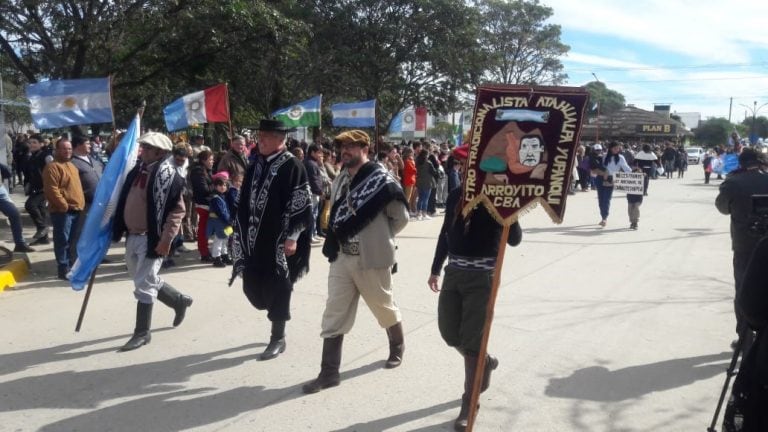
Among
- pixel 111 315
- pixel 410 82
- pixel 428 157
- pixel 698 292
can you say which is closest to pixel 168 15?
pixel 428 157

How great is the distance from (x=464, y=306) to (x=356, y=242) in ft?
3.27

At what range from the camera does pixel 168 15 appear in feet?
42.4

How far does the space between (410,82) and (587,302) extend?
973 inches

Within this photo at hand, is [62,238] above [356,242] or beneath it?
beneath

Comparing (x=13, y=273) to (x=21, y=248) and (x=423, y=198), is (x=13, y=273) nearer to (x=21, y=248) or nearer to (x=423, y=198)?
(x=21, y=248)

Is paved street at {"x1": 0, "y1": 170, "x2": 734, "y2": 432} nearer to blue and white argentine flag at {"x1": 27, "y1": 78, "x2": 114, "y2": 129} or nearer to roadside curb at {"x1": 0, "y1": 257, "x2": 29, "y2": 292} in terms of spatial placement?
roadside curb at {"x1": 0, "y1": 257, "x2": 29, "y2": 292}

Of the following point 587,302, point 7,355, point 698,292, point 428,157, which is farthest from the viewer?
point 428,157

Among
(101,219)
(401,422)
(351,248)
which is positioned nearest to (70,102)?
(101,219)

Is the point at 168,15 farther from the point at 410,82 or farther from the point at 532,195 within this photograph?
the point at 410,82

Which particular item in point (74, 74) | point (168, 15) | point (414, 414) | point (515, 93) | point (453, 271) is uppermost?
point (168, 15)

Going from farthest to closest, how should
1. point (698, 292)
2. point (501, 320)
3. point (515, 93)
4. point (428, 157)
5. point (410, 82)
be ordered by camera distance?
point (410, 82) → point (428, 157) → point (698, 292) → point (501, 320) → point (515, 93)

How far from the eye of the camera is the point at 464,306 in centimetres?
400

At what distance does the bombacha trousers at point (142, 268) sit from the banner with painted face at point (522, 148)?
2879mm

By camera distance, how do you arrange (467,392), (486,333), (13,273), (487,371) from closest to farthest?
(486,333) < (467,392) < (487,371) < (13,273)
